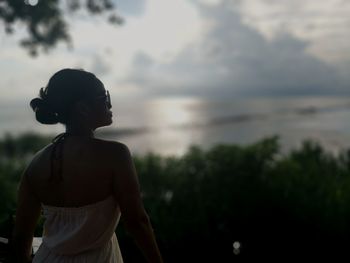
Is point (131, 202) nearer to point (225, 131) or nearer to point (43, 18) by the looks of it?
point (43, 18)

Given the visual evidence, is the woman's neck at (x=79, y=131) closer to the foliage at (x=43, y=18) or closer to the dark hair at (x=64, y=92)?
the dark hair at (x=64, y=92)

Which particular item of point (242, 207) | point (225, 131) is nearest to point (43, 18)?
point (242, 207)

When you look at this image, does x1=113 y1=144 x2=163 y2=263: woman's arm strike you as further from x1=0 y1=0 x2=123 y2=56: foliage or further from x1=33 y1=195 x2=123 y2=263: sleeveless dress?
x1=0 y1=0 x2=123 y2=56: foliage

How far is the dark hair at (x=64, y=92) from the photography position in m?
2.08

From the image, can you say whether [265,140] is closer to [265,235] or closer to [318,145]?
[265,235]

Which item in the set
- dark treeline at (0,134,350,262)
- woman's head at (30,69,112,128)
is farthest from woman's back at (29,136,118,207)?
dark treeline at (0,134,350,262)

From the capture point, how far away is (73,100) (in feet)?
6.89

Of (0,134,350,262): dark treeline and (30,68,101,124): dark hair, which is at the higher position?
(30,68,101,124): dark hair

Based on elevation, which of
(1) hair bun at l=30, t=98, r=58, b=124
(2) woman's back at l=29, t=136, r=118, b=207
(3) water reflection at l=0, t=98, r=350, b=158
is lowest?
(3) water reflection at l=0, t=98, r=350, b=158

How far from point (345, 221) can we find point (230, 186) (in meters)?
1.71

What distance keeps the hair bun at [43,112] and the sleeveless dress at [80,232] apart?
427mm

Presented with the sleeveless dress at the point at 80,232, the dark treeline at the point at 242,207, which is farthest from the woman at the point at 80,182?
the dark treeline at the point at 242,207

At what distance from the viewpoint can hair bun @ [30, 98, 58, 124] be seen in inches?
84.1

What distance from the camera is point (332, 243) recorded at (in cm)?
623
